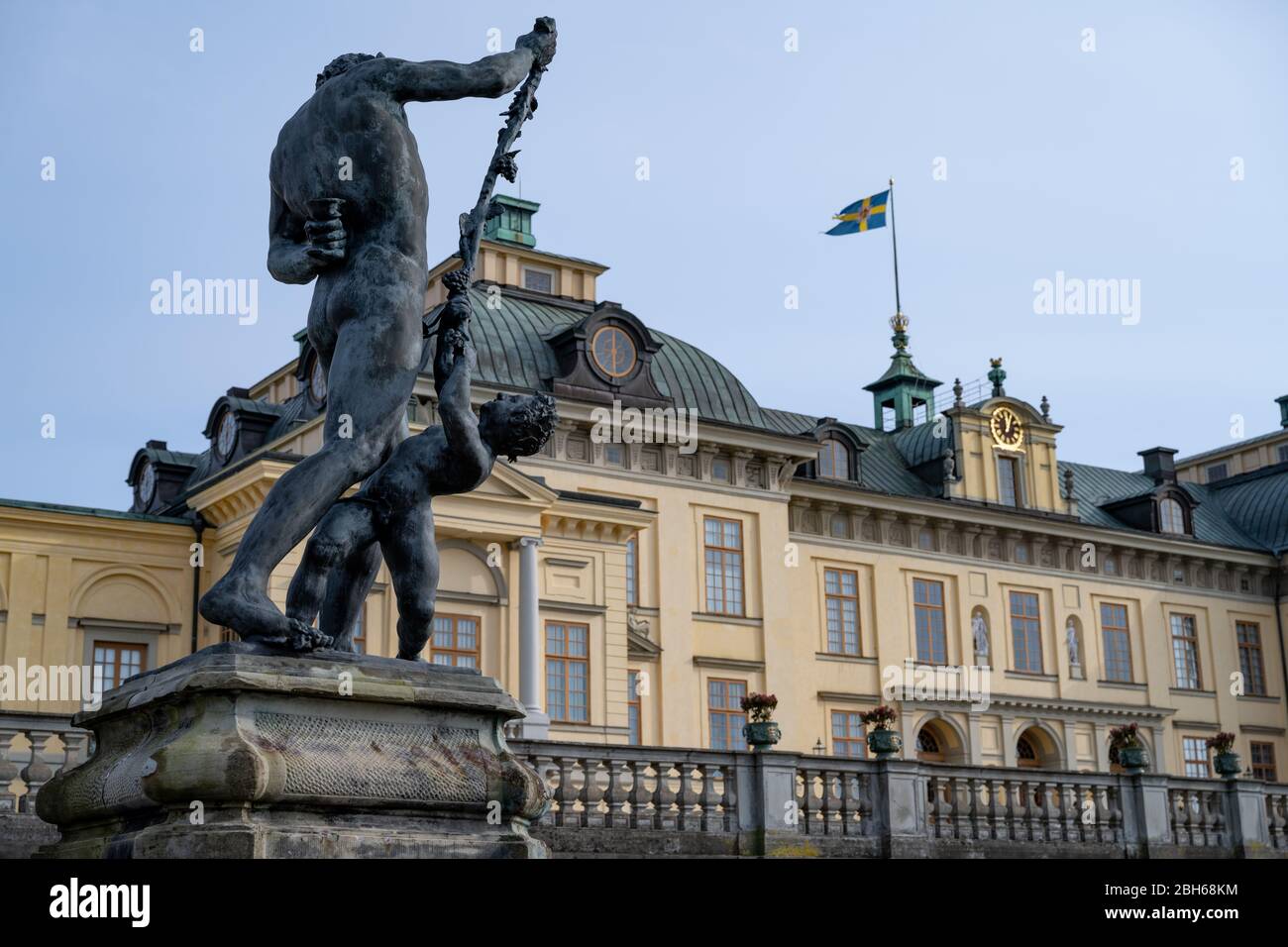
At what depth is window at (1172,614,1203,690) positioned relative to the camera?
1726 inches

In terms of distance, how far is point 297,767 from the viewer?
5.93 meters

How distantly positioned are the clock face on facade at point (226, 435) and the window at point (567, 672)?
822 cm

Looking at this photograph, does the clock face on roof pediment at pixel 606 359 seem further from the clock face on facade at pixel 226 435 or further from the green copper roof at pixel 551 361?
the clock face on facade at pixel 226 435

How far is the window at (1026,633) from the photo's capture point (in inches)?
1611

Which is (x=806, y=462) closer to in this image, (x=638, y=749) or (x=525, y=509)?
(x=525, y=509)

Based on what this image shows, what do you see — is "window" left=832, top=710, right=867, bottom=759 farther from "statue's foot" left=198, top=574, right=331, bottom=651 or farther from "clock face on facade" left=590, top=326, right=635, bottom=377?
"statue's foot" left=198, top=574, right=331, bottom=651

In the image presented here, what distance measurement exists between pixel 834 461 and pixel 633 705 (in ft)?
30.9

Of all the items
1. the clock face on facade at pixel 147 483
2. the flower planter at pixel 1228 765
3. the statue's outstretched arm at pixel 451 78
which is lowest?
the flower planter at pixel 1228 765

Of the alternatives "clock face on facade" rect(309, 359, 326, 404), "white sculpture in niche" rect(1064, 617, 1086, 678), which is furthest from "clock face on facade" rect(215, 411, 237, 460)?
"white sculpture in niche" rect(1064, 617, 1086, 678)

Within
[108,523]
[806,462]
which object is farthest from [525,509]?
[806,462]

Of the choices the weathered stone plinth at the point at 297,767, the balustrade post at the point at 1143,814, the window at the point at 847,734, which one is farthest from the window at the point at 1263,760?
the weathered stone plinth at the point at 297,767
